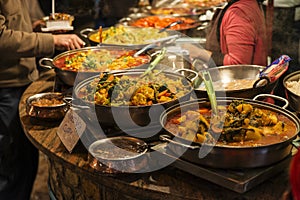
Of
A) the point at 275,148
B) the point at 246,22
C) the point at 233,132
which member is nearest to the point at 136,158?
the point at 233,132

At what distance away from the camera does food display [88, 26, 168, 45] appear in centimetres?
406

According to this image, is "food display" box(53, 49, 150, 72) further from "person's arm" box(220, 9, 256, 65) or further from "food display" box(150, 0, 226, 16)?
"food display" box(150, 0, 226, 16)

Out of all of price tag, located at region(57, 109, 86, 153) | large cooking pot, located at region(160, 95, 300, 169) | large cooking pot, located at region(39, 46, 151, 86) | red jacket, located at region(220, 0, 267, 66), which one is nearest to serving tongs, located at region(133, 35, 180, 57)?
large cooking pot, located at region(39, 46, 151, 86)

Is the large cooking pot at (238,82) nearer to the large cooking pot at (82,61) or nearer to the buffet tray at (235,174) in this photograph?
the large cooking pot at (82,61)

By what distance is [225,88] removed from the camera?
2.88 meters

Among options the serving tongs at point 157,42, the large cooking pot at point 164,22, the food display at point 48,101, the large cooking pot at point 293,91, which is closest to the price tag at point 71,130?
the food display at point 48,101

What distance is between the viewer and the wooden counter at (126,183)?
204cm

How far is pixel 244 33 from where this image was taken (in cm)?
325

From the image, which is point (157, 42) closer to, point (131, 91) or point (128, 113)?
point (131, 91)

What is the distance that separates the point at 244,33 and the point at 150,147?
4.34ft

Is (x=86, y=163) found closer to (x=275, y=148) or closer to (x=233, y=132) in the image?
(x=233, y=132)

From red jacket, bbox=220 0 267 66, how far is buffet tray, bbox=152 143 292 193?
128 cm

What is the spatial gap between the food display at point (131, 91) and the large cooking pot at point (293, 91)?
57cm

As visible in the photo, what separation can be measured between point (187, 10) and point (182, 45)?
2062 mm
